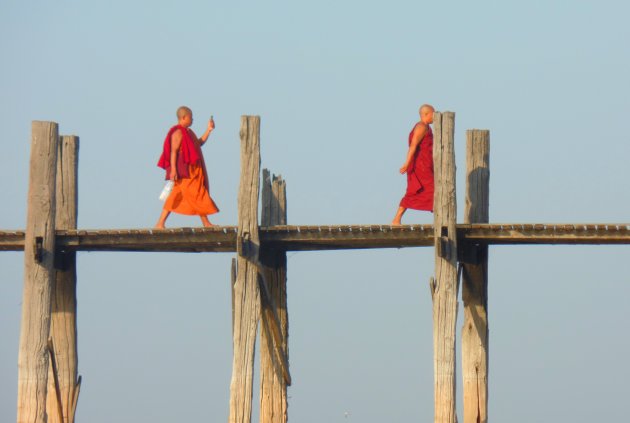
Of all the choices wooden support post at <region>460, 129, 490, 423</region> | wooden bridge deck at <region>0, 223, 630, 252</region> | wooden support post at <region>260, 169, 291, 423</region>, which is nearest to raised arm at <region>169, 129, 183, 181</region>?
wooden bridge deck at <region>0, 223, 630, 252</region>

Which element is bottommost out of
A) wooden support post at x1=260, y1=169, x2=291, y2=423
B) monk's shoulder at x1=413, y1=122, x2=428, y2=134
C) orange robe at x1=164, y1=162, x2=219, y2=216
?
wooden support post at x1=260, y1=169, x2=291, y2=423

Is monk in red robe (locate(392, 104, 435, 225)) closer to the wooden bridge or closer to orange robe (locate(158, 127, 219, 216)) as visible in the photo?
the wooden bridge

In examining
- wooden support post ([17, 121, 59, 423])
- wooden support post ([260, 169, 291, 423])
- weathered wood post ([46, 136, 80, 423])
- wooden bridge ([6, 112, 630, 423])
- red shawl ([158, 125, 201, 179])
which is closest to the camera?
wooden bridge ([6, 112, 630, 423])

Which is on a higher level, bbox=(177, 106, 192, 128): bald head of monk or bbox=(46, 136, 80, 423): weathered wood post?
bbox=(177, 106, 192, 128): bald head of monk

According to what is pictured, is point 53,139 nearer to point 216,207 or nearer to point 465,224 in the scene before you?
point 216,207

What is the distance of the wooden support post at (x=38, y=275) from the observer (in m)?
25.0

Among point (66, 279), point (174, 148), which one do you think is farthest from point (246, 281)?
point (66, 279)

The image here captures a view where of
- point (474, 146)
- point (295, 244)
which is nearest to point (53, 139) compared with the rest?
point (295, 244)

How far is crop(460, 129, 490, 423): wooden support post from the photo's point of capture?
2459 centimetres

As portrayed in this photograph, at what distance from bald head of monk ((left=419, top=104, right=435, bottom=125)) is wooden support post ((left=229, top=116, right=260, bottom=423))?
5.95 ft

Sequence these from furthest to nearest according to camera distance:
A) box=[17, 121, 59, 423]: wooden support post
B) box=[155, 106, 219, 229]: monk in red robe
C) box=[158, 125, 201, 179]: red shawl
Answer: box=[158, 125, 201, 179]: red shawl → box=[155, 106, 219, 229]: monk in red robe → box=[17, 121, 59, 423]: wooden support post

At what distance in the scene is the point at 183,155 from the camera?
83.2ft

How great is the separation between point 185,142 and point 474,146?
3257 millimetres

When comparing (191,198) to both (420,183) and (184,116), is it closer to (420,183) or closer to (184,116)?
(184,116)
